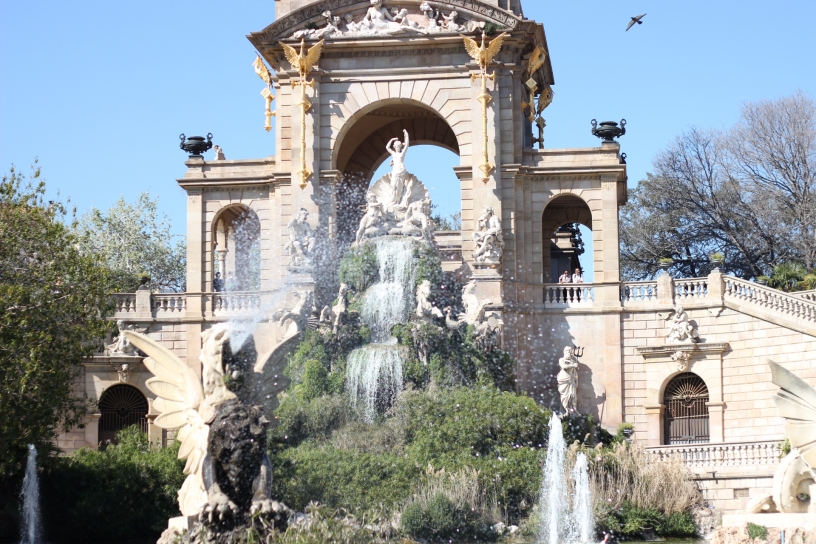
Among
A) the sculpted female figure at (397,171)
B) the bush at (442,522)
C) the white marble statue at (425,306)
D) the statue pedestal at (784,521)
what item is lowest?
the bush at (442,522)

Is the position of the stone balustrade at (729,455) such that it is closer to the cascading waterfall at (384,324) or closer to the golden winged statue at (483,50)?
the cascading waterfall at (384,324)

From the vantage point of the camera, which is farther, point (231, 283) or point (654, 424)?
point (231, 283)

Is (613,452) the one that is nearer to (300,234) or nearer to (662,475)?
(662,475)

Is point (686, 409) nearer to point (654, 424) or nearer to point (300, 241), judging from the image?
point (654, 424)

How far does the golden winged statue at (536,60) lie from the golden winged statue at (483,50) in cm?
148

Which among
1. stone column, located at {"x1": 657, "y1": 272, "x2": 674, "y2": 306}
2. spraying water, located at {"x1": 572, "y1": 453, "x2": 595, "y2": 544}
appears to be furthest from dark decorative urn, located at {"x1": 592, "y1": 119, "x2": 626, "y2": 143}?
spraying water, located at {"x1": 572, "y1": 453, "x2": 595, "y2": 544}

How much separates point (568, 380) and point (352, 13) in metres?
12.2

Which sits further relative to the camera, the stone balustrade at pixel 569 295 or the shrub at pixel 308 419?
the stone balustrade at pixel 569 295

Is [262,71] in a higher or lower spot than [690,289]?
higher

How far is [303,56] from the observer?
46.6 meters

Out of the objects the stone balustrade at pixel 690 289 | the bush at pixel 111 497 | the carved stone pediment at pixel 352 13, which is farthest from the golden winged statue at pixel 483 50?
the bush at pixel 111 497

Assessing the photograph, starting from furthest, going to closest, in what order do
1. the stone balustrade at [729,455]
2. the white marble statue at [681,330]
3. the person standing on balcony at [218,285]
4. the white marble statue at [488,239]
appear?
the person standing on balcony at [218,285] → the white marble statue at [488,239] → the white marble statue at [681,330] → the stone balustrade at [729,455]

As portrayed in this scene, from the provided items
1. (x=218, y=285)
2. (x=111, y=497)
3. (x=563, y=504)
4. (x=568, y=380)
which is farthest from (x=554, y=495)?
(x=218, y=285)

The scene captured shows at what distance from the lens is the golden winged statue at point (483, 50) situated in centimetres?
4616
